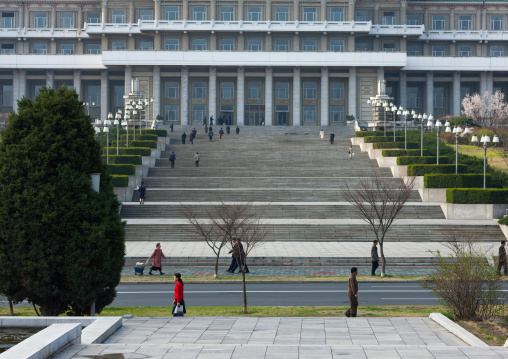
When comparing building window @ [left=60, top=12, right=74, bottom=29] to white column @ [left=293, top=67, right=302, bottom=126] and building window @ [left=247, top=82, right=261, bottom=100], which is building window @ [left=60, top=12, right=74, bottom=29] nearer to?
building window @ [left=247, top=82, right=261, bottom=100]

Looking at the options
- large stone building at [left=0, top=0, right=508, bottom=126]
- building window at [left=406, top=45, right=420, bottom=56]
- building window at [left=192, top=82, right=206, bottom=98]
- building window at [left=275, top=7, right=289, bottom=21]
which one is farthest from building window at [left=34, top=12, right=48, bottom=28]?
building window at [left=406, top=45, right=420, bottom=56]

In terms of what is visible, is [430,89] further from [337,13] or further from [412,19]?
[337,13]

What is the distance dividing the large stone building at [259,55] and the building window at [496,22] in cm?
16

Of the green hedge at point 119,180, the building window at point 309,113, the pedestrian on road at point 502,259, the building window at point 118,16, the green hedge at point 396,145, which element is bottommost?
the pedestrian on road at point 502,259

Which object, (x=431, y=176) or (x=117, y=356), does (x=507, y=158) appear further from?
(x=117, y=356)

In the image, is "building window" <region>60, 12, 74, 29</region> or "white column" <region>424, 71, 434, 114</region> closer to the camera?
"white column" <region>424, 71, 434, 114</region>

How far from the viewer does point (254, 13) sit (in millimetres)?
91000

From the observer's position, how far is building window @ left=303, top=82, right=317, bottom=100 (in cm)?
9006

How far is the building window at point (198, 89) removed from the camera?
8981 cm

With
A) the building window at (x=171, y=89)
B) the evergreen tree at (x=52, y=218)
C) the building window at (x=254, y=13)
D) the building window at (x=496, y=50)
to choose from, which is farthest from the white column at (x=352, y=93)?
the evergreen tree at (x=52, y=218)

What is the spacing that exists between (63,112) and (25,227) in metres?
2.84

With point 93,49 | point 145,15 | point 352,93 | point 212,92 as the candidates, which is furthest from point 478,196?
point 93,49

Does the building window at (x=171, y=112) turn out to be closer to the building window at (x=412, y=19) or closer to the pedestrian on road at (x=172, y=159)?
the building window at (x=412, y=19)

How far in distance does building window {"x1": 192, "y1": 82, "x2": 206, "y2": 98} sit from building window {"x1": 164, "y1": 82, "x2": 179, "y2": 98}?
6.61 ft
